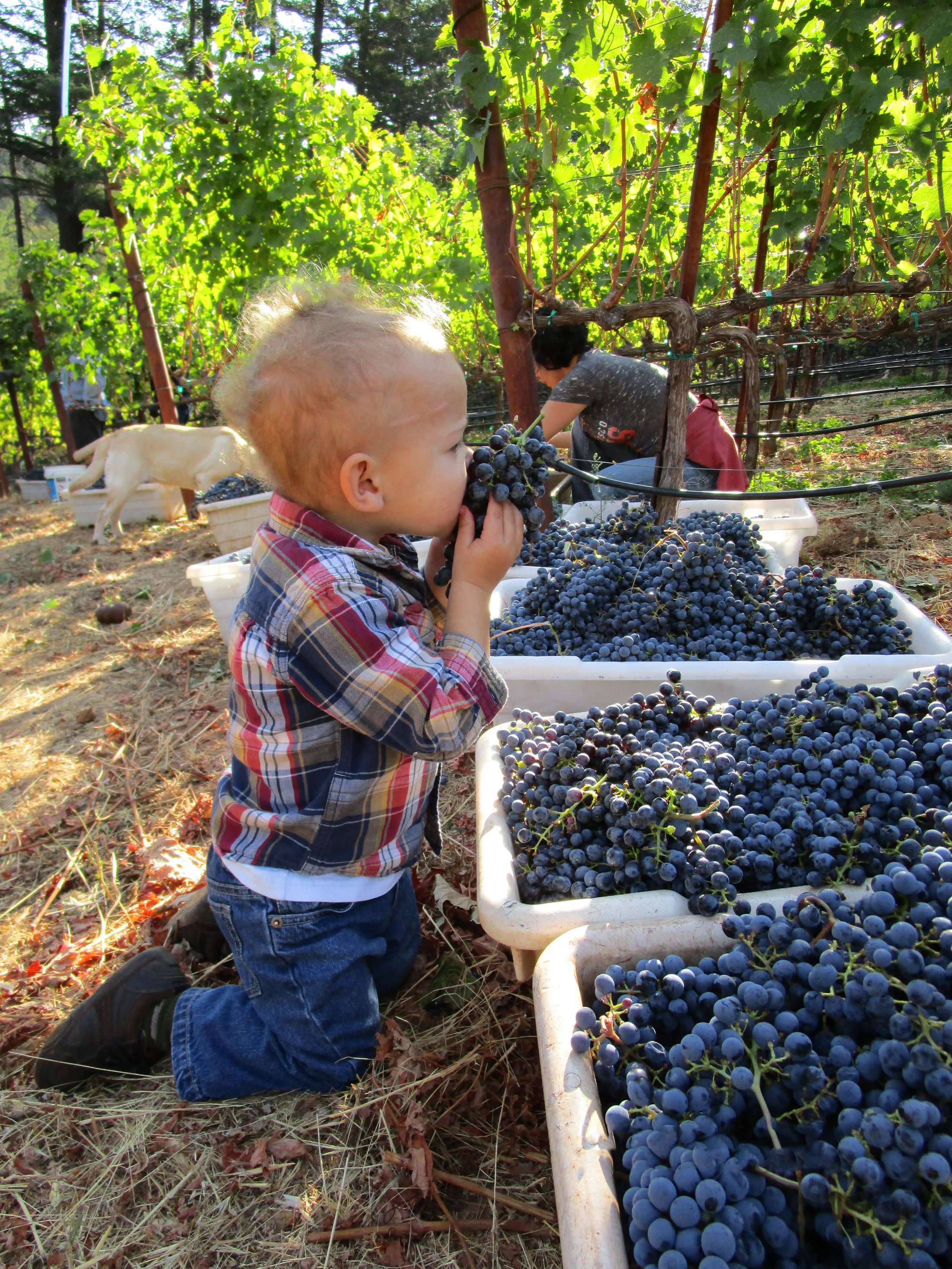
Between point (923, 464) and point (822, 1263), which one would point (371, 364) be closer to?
point (822, 1263)

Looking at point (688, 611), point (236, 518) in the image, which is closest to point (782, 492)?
point (688, 611)

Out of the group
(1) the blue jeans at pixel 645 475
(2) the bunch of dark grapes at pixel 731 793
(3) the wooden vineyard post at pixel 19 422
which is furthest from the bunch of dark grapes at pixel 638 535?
(3) the wooden vineyard post at pixel 19 422

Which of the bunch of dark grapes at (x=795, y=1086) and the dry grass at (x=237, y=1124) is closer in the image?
the bunch of dark grapes at (x=795, y=1086)

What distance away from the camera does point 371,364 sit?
1293 mm

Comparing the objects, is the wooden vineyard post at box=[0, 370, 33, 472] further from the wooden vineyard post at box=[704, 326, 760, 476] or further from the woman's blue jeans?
the wooden vineyard post at box=[704, 326, 760, 476]

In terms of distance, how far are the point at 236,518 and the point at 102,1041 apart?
163 inches

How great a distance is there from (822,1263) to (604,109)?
341cm

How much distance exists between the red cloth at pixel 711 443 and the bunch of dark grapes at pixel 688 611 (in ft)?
4.80

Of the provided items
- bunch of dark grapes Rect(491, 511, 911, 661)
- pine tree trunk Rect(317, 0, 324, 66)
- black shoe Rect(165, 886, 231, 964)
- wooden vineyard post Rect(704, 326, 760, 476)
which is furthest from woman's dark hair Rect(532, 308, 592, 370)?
pine tree trunk Rect(317, 0, 324, 66)

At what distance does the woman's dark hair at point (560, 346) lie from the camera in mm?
4297

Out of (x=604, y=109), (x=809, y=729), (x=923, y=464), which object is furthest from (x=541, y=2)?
(x=923, y=464)

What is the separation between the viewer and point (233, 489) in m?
6.33

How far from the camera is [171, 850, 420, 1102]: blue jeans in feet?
4.91

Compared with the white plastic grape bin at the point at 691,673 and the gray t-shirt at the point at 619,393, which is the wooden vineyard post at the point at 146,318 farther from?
the white plastic grape bin at the point at 691,673
